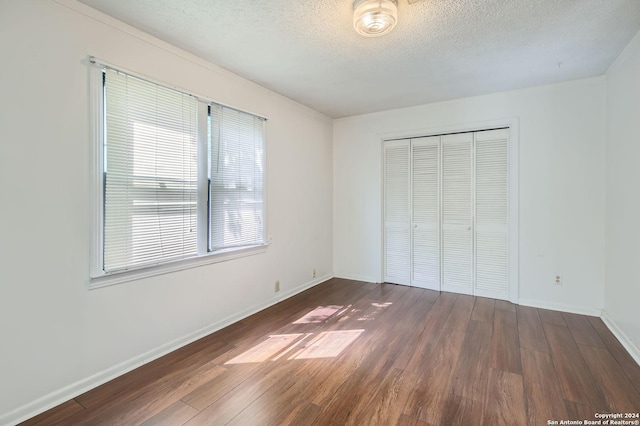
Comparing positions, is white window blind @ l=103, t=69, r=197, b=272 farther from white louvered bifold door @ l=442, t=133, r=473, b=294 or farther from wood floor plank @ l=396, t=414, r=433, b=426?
white louvered bifold door @ l=442, t=133, r=473, b=294

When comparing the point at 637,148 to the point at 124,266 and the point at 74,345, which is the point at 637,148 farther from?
the point at 74,345

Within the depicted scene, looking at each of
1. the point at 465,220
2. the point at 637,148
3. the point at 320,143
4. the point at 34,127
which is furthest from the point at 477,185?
the point at 34,127

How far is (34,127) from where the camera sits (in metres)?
1.83

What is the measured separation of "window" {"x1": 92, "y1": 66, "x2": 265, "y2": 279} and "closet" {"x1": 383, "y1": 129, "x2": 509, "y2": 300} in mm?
2330

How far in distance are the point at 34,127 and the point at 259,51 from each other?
1.79 meters

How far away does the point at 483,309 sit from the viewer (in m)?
3.52

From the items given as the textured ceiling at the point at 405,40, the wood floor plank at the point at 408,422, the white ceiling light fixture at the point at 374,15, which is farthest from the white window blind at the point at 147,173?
the wood floor plank at the point at 408,422

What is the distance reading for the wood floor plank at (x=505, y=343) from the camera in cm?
233

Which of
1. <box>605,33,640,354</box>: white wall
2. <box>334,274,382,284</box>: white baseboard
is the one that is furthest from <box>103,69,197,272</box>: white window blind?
<box>605,33,640,354</box>: white wall

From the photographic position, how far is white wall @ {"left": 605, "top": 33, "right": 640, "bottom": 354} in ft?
8.02

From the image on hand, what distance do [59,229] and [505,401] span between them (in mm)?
3206

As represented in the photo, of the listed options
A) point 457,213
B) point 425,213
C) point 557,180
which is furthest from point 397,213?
point 557,180

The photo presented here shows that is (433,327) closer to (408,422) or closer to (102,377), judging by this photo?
(408,422)

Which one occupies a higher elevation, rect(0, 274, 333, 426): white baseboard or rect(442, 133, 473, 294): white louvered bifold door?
rect(442, 133, 473, 294): white louvered bifold door
